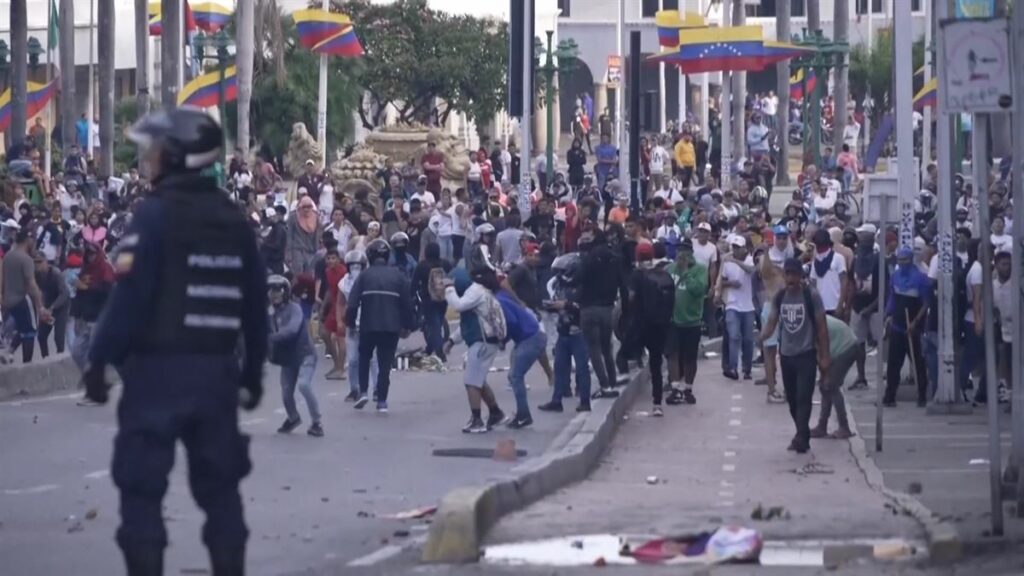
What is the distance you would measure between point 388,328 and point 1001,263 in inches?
236

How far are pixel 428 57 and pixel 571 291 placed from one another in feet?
137

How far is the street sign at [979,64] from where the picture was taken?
11.2 m

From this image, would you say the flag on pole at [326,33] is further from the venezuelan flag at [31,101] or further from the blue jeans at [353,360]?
the blue jeans at [353,360]

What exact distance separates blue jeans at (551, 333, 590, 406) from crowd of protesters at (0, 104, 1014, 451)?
0.8 inches

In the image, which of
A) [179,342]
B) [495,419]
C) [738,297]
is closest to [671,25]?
[738,297]

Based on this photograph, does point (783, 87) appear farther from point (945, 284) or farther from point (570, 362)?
point (570, 362)

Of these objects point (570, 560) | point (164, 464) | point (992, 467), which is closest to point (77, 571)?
point (570, 560)

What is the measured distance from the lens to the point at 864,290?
23750 millimetres

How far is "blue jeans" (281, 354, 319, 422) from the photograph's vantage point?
1823 cm

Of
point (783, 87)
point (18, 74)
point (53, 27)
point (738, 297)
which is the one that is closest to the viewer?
point (738, 297)

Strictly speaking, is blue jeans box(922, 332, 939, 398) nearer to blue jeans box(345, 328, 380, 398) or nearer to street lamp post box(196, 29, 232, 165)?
blue jeans box(345, 328, 380, 398)

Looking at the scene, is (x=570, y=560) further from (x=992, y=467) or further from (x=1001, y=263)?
(x=1001, y=263)

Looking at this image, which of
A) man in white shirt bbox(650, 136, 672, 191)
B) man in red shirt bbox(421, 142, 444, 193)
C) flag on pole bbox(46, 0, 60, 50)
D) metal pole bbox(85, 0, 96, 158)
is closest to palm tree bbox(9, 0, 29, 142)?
man in red shirt bbox(421, 142, 444, 193)

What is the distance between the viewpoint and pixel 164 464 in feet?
21.6
